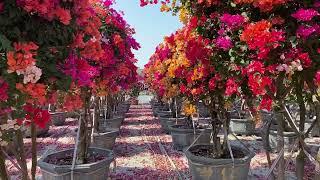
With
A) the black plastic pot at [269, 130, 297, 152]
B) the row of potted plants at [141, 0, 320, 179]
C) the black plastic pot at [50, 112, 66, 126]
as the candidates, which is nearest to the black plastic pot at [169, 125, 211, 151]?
the black plastic pot at [269, 130, 297, 152]

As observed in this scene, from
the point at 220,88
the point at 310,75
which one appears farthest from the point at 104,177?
the point at 310,75

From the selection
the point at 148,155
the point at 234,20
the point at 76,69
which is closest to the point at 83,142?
the point at 148,155

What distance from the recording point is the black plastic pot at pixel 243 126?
10.7 m

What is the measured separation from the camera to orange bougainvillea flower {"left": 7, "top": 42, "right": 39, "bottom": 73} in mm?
1971

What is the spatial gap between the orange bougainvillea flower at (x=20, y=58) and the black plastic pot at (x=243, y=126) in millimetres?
9295

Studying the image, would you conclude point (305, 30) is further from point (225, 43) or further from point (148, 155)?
point (148, 155)

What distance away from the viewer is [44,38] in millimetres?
2158

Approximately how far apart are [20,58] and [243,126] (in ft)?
30.8

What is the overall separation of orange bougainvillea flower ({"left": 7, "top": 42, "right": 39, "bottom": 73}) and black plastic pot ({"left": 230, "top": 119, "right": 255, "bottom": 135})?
30.5 feet

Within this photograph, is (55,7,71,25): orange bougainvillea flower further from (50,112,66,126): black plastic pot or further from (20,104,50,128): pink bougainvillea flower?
(50,112,66,126): black plastic pot

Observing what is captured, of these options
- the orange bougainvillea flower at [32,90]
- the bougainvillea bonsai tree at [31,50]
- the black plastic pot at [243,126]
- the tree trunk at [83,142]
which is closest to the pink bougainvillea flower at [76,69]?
the bougainvillea bonsai tree at [31,50]

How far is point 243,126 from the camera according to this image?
423 inches

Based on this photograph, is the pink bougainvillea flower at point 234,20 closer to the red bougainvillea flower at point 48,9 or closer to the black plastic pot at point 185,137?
the red bougainvillea flower at point 48,9

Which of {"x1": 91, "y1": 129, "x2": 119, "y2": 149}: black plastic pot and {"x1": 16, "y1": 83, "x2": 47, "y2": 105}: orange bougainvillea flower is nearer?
{"x1": 16, "y1": 83, "x2": 47, "y2": 105}: orange bougainvillea flower
